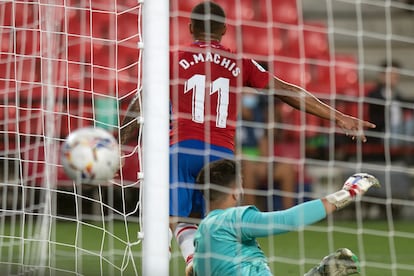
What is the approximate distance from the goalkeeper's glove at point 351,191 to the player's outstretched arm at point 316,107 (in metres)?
0.76

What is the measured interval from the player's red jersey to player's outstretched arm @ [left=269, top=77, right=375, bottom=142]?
135mm

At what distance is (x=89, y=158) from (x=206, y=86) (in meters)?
1.46

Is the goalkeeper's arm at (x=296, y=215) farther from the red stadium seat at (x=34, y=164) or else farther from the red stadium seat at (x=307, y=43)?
the red stadium seat at (x=307, y=43)

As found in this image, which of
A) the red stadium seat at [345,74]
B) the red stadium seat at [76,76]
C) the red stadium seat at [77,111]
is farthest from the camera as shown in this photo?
the red stadium seat at [345,74]

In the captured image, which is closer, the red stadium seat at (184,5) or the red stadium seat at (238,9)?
the red stadium seat at (184,5)

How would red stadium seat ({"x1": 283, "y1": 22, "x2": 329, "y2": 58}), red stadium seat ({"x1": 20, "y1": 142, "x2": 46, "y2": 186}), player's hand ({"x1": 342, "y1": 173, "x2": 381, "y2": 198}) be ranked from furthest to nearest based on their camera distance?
red stadium seat ({"x1": 283, "y1": 22, "x2": 329, "y2": 58})
red stadium seat ({"x1": 20, "y1": 142, "x2": 46, "y2": 186})
player's hand ({"x1": 342, "y1": 173, "x2": 381, "y2": 198})

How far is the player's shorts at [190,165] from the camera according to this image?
18.4ft

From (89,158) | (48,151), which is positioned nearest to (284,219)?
(89,158)

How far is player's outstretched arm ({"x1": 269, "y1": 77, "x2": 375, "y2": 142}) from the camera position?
17.3 feet

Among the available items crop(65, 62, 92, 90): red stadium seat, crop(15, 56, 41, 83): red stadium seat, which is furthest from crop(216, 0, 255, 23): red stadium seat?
crop(15, 56, 41, 83): red stadium seat

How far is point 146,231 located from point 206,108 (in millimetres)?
1340

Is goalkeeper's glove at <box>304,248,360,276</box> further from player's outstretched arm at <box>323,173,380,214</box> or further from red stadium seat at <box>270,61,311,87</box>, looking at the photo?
red stadium seat at <box>270,61,311,87</box>

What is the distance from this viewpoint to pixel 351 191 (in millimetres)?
4453

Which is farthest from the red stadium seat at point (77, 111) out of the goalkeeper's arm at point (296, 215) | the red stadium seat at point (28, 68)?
the goalkeeper's arm at point (296, 215)
